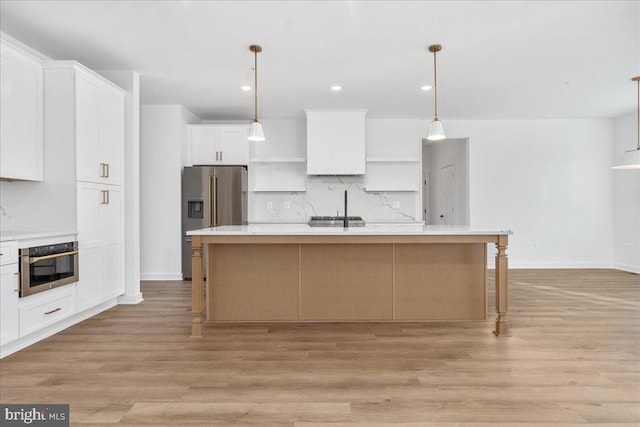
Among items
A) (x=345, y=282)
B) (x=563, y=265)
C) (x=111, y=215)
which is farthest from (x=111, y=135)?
(x=563, y=265)

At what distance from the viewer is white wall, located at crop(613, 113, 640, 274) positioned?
6121mm

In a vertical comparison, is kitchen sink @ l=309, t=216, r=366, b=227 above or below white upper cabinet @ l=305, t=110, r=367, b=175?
below

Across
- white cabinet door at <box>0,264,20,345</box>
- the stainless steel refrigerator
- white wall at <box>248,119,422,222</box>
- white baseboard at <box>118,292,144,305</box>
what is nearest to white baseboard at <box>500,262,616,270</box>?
white wall at <box>248,119,422,222</box>

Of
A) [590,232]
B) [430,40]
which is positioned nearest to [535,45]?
[430,40]

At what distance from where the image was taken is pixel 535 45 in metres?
3.63

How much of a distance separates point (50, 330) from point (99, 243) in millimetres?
885

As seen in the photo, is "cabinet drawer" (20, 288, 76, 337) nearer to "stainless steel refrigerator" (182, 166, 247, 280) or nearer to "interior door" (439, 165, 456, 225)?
"stainless steel refrigerator" (182, 166, 247, 280)

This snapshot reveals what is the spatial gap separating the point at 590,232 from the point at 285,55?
6.06 metres

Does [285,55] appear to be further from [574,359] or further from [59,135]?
[574,359]

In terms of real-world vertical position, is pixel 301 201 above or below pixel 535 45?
below

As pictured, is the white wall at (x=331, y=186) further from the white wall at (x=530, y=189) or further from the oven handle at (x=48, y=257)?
the oven handle at (x=48, y=257)

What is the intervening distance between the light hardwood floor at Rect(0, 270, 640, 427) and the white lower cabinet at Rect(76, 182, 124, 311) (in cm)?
31

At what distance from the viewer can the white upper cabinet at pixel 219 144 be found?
234 inches

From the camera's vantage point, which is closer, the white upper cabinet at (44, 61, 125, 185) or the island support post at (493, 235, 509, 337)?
the island support post at (493, 235, 509, 337)
